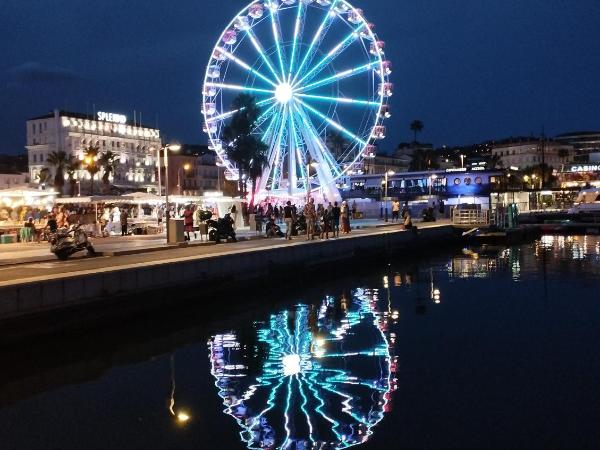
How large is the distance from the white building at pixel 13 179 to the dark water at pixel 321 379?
106635 mm

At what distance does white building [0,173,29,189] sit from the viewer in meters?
120

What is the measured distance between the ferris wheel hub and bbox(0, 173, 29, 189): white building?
82.3 m

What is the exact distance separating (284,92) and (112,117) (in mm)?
87719

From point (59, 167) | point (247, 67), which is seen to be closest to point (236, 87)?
point (247, 67)

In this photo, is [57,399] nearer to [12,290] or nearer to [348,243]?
[12,290]

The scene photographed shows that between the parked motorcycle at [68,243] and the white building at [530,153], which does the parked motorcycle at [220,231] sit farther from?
the white building at [530,153]

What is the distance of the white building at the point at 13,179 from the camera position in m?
120

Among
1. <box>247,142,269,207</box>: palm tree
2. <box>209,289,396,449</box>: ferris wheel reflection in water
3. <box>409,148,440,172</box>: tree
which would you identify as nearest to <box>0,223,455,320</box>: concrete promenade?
<box>209,289,396,449</box>: ferris wheel reflection in water

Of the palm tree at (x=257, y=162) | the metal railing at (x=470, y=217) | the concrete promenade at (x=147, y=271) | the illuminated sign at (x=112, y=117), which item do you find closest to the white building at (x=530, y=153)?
the illuminated sign at (x=112, y=117)

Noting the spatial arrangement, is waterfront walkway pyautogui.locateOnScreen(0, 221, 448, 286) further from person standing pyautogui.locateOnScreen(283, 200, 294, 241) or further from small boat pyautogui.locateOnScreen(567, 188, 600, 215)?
small boat pyautogui.locateOnScreen(567, 188, 600, 215)

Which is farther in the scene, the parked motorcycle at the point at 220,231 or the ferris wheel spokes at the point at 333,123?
the ferris wheel spokes at the point at 333,123

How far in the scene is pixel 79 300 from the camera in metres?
17.8

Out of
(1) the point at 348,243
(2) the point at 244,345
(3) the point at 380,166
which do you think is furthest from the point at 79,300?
(3) the point at 380,166

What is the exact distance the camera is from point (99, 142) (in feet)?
420
